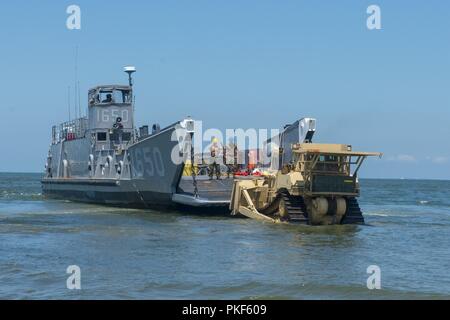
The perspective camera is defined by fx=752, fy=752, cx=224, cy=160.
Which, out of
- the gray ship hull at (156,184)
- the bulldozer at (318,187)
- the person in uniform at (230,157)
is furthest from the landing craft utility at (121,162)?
the bulldozer at (318,187)

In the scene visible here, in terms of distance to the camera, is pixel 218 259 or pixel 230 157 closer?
pixel 218 259

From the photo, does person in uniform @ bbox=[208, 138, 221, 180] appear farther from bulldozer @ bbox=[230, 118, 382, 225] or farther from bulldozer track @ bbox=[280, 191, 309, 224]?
bulldozer track @ bbox=[280, 191, 309, 224]

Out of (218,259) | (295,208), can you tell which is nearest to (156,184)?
(295,208)

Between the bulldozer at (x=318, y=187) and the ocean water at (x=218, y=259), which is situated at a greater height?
the bulldozer at (x=318, y=187)

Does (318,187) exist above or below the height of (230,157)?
below

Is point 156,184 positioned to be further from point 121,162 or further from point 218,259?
point 218,259

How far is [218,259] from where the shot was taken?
1631cm

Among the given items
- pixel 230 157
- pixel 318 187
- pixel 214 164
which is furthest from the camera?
pixel 230 157

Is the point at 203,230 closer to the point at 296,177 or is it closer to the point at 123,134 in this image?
the point at 296,177

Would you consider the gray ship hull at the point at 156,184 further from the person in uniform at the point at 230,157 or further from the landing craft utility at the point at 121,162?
the person in uniform at the point at 230,157

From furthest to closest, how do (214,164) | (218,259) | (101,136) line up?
(101,136)
(214,164)
(218,259)

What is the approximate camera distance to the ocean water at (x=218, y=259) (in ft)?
A: 41.8

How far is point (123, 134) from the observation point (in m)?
36.4
